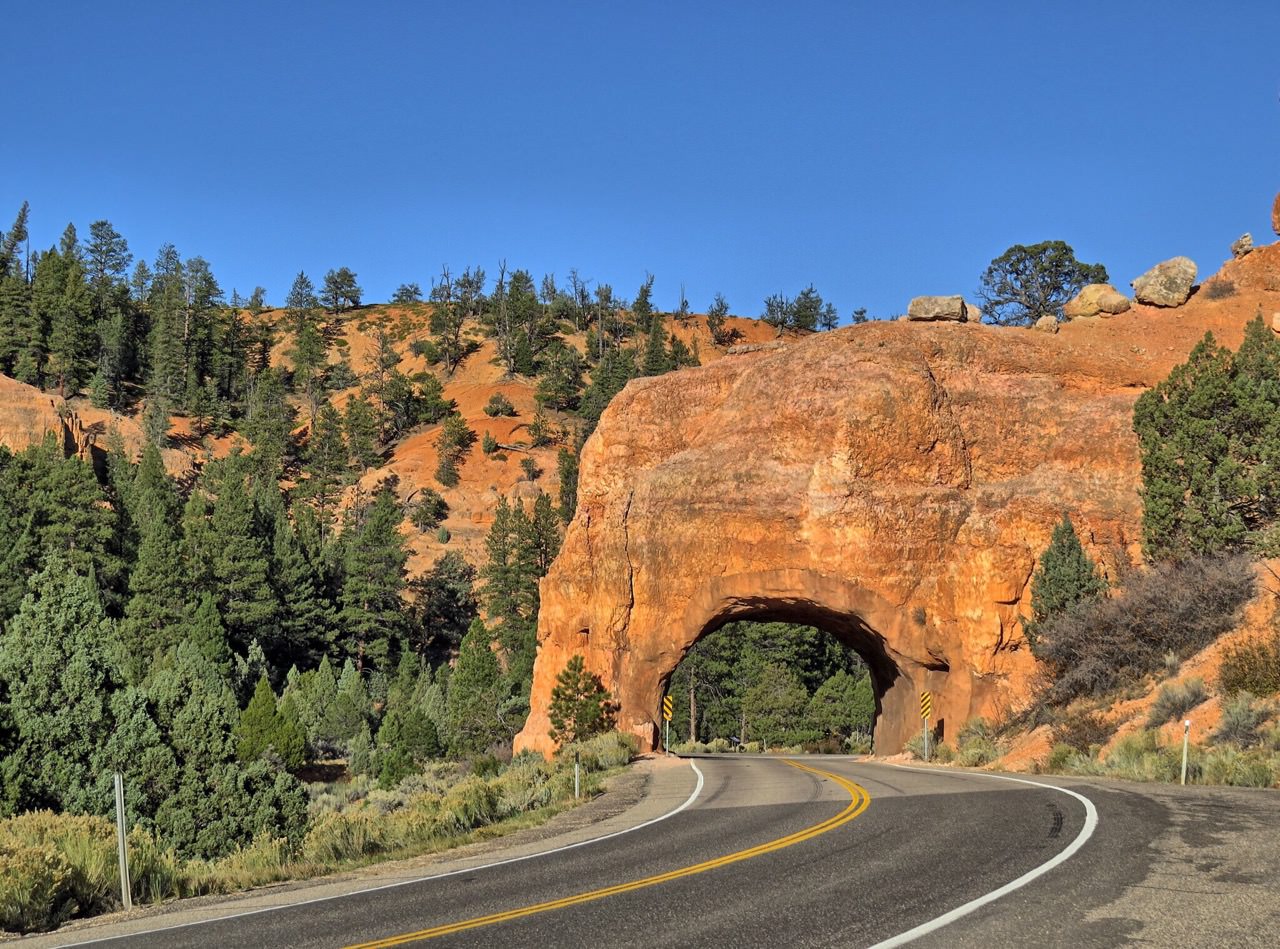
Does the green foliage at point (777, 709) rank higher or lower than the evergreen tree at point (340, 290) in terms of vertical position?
lower

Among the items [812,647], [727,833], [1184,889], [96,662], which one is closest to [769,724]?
[812,647]

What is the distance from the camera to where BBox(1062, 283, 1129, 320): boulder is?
147ft

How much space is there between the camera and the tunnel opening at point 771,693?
213 feet

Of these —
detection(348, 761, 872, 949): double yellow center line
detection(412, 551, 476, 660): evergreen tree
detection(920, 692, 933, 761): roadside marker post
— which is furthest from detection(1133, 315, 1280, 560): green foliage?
detection(412, 551, 476, 660): evergreen tree

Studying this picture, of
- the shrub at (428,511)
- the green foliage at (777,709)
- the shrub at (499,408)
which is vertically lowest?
the green foliage at (777,709)

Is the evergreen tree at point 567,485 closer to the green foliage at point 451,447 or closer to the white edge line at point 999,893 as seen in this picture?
the green foliage at point 451,447

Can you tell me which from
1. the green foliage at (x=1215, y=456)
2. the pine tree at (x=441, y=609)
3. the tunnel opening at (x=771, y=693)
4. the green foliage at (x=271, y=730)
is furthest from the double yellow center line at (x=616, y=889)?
the pine tree at (x=441, y=609)

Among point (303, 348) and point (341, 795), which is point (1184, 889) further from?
point (303, 348)

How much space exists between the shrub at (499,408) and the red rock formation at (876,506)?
69640 millimetres

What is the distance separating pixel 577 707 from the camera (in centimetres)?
3791

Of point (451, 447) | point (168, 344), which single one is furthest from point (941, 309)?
point (168, 344)

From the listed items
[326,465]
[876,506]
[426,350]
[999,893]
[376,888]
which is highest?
[426,350]

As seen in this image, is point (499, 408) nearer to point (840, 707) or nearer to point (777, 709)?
point (777, 709)

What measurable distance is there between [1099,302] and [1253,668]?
25984 millimetres
